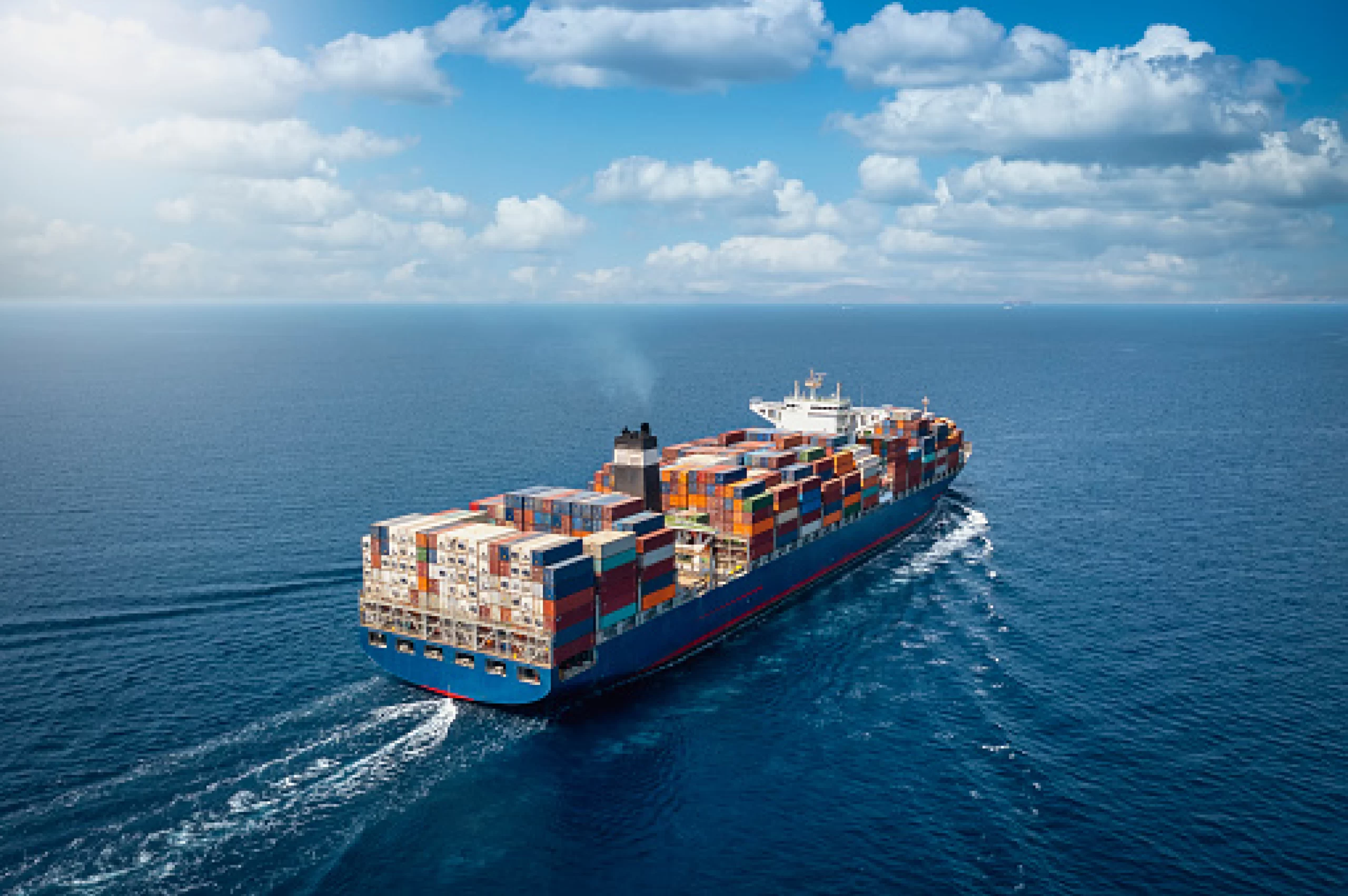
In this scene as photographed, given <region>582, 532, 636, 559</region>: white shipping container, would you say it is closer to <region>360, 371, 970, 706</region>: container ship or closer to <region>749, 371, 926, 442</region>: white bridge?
<region>360, 371, 970, 706</region>: container ship

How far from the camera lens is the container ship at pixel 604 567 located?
45.0m

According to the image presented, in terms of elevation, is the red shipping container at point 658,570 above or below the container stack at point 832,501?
below

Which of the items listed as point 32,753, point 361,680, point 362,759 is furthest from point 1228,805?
point 32,753

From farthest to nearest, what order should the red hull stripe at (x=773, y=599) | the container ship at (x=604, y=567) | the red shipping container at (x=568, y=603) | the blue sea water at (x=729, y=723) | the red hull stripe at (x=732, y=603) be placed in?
the red hull stripe at (x=732, y=603)
the red hull stripe at (x=773, y=599)
the container ship at (x=604, y=567)
the red shipping container at (x=568, y=603)
the blue sea water at (x=729, y=723)

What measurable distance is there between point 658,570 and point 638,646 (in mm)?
4482

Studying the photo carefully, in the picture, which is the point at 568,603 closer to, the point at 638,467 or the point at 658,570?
the point at 658,570

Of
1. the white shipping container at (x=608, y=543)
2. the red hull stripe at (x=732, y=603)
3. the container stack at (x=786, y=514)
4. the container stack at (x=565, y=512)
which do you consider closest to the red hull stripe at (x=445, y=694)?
the white shipping container at (x=608, y=543)

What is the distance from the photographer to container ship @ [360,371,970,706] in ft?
148

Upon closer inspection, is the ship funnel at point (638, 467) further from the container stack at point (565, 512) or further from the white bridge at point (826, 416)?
the white bridge at point (826, 416)

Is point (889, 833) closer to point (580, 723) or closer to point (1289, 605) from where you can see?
point (580, 723)

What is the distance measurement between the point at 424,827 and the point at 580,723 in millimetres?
11192

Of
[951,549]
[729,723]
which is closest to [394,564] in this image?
[729,723]

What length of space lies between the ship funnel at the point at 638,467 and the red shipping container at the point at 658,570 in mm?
8040

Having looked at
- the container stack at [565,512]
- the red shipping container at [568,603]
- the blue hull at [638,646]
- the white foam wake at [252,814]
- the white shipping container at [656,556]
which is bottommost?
the white foam wake at [252,814]
